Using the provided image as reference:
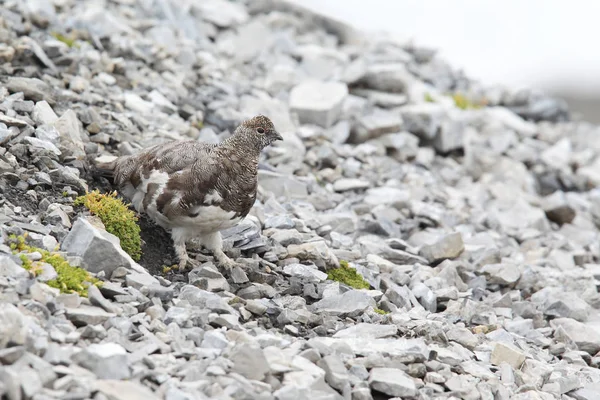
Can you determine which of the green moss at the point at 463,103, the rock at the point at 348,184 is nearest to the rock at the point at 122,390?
the rock at the point at 348,184

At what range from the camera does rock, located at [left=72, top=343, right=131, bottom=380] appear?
6773 mm

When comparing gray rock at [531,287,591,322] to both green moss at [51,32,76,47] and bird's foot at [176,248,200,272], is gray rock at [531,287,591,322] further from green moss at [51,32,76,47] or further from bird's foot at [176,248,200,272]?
green moss at [51,32,76,47]

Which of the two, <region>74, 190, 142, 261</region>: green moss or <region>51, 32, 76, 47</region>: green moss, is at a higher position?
<region>51, 32, 76, 47</region>: green moss

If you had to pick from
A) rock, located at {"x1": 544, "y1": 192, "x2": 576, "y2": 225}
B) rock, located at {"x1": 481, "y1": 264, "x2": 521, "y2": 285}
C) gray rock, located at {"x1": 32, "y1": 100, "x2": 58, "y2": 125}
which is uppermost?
gray rock, located at {"x1": 32, "y1": 100, "x2": 58, "y2": 125}

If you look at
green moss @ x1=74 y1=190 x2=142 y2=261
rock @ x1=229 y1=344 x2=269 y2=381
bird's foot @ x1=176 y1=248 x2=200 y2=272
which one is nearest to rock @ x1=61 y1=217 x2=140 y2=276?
green moss @ x1=74 y1=190 x2=142 y2=261

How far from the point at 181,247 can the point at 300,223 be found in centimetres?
222

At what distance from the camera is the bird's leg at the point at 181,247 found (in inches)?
394

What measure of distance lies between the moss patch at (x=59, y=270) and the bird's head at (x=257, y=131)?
2722mm

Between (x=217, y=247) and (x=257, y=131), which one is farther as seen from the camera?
(x=217, y=247)

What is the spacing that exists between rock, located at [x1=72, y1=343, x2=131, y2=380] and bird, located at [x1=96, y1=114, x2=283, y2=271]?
Answer: 3070 millimetres

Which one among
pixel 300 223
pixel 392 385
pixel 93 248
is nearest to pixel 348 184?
pixel 300 223

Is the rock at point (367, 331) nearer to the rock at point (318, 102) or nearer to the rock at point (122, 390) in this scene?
the rock at point (122, 390)

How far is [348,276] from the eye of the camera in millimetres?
10562

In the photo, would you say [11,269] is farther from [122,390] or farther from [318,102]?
[318,102]
